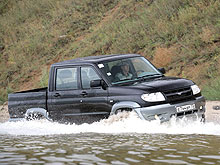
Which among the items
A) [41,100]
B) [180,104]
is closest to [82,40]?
[41,100]

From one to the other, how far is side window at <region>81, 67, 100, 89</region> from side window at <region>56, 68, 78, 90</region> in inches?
6.9

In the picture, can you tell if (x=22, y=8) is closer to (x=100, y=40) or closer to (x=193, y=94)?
(x=100, y=40)

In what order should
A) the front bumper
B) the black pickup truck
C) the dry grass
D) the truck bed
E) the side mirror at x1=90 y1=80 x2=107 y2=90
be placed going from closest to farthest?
the front bumper < the black pickup truck < the side mirror at x1=90 y1=80 x2=107 y2=90 < the truck bed < the dry grass

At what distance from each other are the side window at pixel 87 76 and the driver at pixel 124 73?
421mm

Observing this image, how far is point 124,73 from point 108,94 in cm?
70

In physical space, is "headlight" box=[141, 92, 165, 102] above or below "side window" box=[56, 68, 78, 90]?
below

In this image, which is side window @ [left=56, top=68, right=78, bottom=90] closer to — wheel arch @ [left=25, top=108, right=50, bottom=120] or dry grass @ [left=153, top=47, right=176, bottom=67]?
wheel arch @ [left=25, top=108, right=50, bottom=120]

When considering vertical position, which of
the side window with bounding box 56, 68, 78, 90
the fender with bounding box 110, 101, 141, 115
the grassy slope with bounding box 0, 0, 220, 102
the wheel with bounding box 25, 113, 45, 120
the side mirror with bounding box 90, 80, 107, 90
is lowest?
the wheel with bounding box 25, 113, 45, 120

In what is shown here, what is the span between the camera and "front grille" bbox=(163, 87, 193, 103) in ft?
31.2

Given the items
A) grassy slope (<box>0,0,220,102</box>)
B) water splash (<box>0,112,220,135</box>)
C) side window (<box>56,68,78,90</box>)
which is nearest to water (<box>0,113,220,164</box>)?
water splash (<box>0,112,220,135</box>)

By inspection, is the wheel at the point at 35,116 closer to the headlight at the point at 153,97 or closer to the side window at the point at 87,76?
the side window at the point at 87,76

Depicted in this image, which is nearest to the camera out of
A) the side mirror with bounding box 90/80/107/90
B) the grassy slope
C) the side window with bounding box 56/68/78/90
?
the side mirror with bounding box 90/80/107/90

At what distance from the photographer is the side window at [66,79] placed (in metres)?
10.6

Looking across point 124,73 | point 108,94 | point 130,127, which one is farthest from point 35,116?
point 130,127
